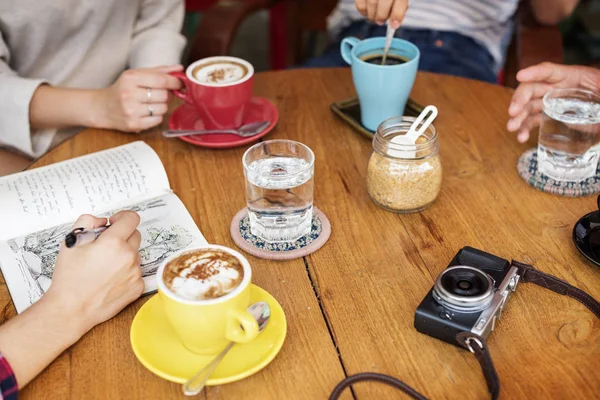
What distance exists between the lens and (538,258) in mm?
932

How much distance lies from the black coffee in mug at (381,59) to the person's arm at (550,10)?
2.03ft

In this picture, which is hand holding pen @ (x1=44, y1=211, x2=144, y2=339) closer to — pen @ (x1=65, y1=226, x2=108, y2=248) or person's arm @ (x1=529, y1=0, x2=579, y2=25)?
pen @ (x1=65, y1=226, x2=108, y2=248)

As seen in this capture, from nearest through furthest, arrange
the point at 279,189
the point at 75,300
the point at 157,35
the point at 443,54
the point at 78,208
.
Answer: the point at 75,300 < the point at 279,189 < the point at 78,208 < the point at 157,35 < the point at 443,54

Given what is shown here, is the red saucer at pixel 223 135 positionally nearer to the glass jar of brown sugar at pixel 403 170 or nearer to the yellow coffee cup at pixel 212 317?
the glass jar of brown sugar at pixel 403 170

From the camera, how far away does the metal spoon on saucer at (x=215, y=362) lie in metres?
0.70

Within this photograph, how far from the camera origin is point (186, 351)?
770mm

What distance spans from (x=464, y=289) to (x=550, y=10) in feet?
3.65

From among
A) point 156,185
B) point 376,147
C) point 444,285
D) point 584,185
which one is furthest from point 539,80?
point 156,185

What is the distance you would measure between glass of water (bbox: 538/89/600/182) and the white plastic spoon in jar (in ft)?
0.78

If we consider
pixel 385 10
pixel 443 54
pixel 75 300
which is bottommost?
pixel 443 54

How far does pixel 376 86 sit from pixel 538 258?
0.44 metres

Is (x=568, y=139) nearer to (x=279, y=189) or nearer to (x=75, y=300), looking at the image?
(x=279, y=189)

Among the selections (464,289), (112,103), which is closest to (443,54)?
(112,103)

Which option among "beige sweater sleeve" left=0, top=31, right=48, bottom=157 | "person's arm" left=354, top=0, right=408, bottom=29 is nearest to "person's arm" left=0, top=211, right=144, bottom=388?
"beige sweater sleeve" left=0, top=31, right=48, bottom=157
